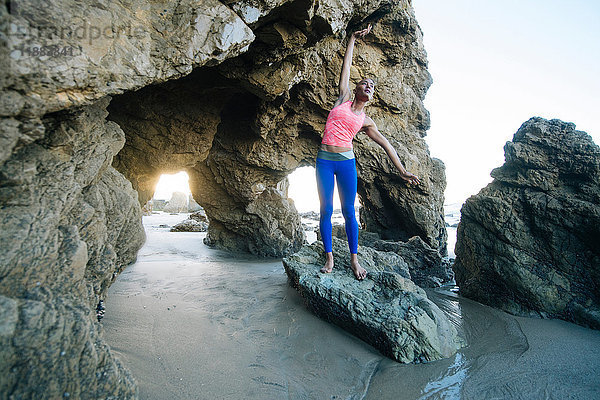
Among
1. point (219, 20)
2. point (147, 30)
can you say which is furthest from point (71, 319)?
point (219, 20)

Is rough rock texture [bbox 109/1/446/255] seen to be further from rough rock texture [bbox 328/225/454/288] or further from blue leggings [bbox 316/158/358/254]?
blue leggings [bbox 316/158/358/254]

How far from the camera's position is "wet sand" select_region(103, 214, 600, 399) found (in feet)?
5.94

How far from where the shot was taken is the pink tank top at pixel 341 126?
125 inches

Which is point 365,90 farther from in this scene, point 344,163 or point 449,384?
point 449,384

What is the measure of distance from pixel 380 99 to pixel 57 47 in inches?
217

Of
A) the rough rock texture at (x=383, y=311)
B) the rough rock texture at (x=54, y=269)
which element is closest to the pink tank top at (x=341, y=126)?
the rough rock texture at (x=383, y=311)

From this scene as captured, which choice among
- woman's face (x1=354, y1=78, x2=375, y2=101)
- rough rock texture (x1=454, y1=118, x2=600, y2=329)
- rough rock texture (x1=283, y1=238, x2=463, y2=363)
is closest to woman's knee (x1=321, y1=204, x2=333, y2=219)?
rough rock texture (x1=283, y1=238, x2=463, y2=363)

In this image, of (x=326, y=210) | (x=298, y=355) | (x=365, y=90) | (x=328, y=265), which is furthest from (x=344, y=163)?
(x=298, y=355)

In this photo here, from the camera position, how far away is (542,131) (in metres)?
3.82

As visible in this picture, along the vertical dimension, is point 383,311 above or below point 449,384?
above

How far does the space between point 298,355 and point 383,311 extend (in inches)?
32.0

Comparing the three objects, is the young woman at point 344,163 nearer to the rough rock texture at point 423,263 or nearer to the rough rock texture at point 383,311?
the rough rock texture at point 383,311

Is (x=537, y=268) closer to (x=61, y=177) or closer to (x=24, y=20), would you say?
(x=61, y=177)

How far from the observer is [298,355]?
2.17m
